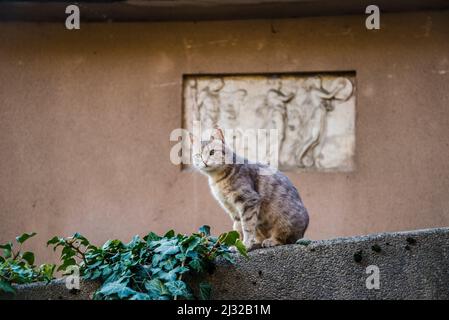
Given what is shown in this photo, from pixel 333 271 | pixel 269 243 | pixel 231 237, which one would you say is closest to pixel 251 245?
pixel 269 243

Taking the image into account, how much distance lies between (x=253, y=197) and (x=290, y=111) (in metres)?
2.43

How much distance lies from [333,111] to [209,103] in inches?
49.4

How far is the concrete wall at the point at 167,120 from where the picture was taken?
618 cm

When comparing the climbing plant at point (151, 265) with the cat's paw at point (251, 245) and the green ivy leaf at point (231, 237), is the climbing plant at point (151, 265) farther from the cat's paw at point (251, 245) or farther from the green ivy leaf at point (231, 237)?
the cat's paw at point (251, 245)

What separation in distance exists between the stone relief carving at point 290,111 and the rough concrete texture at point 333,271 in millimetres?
2801

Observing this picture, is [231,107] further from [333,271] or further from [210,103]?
[333,271]

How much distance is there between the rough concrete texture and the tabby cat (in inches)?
20.6

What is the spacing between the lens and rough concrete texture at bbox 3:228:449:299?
11.4ft

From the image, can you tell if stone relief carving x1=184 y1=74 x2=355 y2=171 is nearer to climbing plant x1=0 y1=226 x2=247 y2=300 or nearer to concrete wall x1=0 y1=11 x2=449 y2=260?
concrete wall x1=0 y1=11 x2=449 y2=260

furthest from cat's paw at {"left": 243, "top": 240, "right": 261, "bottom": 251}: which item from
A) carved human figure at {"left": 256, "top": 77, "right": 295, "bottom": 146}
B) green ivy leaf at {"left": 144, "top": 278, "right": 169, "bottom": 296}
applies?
carved human figure at {"left": 256, "top": 77, "right": 295, "bottom": 146}

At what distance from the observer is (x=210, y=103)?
21.4 feet

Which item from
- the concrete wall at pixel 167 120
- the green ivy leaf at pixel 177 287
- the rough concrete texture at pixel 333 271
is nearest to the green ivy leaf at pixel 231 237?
the rough concrete texture at pixel 333 271

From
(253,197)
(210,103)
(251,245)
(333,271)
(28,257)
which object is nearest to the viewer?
(333,271)
